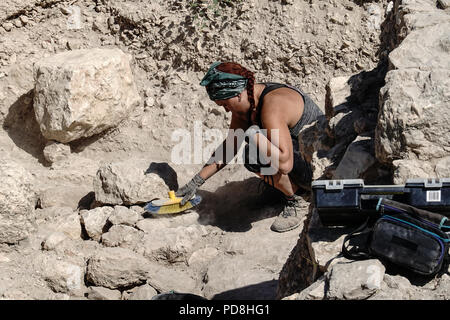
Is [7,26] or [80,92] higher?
[7,26]

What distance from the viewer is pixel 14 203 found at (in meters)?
3.90

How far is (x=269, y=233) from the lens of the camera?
4.38m

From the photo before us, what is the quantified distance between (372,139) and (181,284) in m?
1.59

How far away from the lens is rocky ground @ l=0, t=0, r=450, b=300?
119 inches

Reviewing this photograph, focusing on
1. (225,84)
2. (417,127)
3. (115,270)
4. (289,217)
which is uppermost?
(417,127)

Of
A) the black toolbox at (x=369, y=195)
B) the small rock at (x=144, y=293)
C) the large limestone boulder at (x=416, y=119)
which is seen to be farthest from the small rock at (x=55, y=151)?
the black toolbox at (x=369, y=195)

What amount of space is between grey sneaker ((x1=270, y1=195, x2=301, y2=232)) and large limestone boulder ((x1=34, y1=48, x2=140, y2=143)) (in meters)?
2.06

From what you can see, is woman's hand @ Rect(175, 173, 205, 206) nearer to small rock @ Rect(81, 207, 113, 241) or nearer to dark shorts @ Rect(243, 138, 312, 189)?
dark shorts @ Rect(243, 138, 312, 189)

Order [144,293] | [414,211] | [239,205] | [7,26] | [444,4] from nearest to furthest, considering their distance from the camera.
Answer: [414,211] < [444,4] < [144,293] < [239,205] < [7,26]

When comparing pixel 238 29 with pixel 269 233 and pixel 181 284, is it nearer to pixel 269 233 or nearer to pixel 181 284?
pixel 269 233

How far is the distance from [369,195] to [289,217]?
2.07 metres

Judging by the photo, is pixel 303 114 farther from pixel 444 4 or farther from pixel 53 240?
pixel 53 240

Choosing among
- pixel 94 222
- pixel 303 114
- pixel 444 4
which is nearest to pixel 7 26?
pixel 94 222

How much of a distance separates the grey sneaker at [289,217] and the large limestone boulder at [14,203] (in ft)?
5.69
